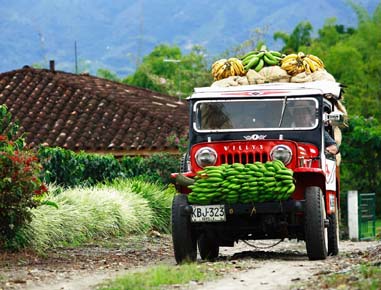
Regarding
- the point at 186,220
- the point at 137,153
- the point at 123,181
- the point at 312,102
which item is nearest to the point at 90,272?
the point at 186,220

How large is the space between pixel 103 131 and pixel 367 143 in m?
9.78

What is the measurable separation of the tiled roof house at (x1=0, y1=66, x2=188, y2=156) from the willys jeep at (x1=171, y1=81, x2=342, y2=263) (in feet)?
57.3

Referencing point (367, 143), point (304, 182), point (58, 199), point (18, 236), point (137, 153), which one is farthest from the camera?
point (367, 143)

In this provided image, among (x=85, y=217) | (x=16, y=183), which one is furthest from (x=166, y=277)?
(x=85, y=217)

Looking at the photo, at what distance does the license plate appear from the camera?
54.0 feet

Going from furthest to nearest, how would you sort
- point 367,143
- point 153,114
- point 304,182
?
point 367,143 → point 153,114 → point 304,182

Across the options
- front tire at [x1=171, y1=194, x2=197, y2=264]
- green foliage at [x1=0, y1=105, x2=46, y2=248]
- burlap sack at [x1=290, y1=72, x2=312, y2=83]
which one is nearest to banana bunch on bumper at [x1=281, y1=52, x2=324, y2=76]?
burlap sack at [x1=290, y1=72, x2=312, y2=83]

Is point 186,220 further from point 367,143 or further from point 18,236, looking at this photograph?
point 367,143

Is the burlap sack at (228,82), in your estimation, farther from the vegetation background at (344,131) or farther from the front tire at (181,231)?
the vegetation background at (344,131)

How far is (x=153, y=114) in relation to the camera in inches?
1539

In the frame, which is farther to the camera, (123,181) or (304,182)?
(123,181)

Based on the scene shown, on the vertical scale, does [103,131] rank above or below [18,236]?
above

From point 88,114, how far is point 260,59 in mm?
19974

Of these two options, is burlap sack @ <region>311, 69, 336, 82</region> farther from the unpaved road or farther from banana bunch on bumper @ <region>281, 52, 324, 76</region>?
the unpaved road
